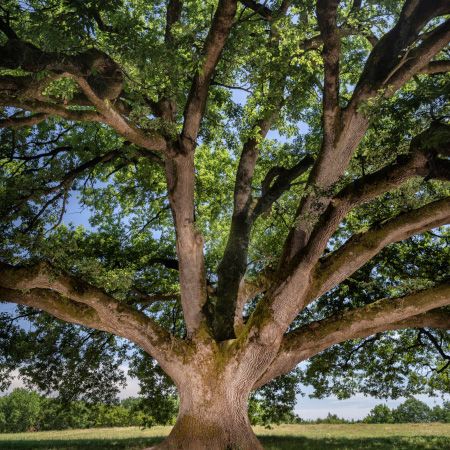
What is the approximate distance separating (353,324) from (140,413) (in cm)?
1211

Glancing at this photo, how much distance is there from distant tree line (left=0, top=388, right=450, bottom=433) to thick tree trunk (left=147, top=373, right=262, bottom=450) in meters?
7.29

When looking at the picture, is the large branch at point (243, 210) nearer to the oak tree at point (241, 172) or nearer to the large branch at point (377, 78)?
the oak tree at point (241, 172)

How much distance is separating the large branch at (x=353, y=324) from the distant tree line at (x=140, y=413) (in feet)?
21.9

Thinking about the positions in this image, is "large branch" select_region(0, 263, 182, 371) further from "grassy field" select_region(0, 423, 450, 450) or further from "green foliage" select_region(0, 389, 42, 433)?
"green foliage" select_region(0, 389, 42, 433)

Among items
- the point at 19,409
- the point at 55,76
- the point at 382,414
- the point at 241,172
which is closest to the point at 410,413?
the point at 382,414

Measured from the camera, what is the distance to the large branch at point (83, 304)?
919 centimetres

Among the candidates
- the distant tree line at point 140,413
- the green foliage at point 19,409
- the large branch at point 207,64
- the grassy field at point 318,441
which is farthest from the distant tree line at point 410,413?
the green foliage at point 19,409

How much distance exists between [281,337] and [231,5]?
7241 millimetres

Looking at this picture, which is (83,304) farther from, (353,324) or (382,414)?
(382,414)

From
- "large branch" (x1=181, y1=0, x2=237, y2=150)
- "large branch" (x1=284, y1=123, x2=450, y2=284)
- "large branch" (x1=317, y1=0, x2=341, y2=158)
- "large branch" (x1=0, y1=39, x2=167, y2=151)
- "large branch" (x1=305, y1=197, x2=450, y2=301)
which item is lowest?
"large branch" (x1=305, y1=197, x2=450, y2=301)

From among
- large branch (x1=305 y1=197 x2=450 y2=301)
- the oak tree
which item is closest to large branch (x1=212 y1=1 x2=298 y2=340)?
the oak tree

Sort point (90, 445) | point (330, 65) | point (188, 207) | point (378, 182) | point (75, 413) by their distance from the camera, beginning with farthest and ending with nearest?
point (75, 413) → point (90, 445) → point (188, 207) → point (378, 182) → point (330, 65)

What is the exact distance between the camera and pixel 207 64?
9.23m

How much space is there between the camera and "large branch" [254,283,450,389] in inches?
376
